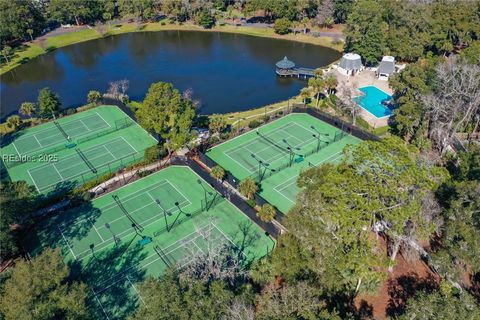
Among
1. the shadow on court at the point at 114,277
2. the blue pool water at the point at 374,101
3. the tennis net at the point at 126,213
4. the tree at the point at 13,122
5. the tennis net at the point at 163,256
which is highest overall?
the blue pool water at the point at 374,101

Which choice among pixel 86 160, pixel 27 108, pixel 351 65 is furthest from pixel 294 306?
pixel 351 65

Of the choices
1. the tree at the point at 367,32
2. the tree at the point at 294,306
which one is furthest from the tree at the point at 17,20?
the tree at the point at 294,306

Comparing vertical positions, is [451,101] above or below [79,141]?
above

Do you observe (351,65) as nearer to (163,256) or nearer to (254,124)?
(254,124)

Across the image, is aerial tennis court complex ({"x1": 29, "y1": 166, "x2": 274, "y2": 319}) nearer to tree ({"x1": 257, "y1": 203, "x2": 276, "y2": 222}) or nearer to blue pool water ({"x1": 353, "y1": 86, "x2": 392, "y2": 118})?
tree ({"x1": 257, "y1": 203, "x2": 276, "y2": 222})

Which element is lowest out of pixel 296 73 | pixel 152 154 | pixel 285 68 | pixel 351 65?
pixel 296 73

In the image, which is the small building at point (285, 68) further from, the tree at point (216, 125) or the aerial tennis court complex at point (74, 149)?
the aerial tennis court complex at point (74, 149)

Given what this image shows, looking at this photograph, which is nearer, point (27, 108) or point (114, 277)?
point (114, 277)

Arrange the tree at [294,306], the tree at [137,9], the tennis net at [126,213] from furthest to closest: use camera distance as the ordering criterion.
→ the tree at [137,9] < the tennis net at [126,213] < the tree at [294,306]
